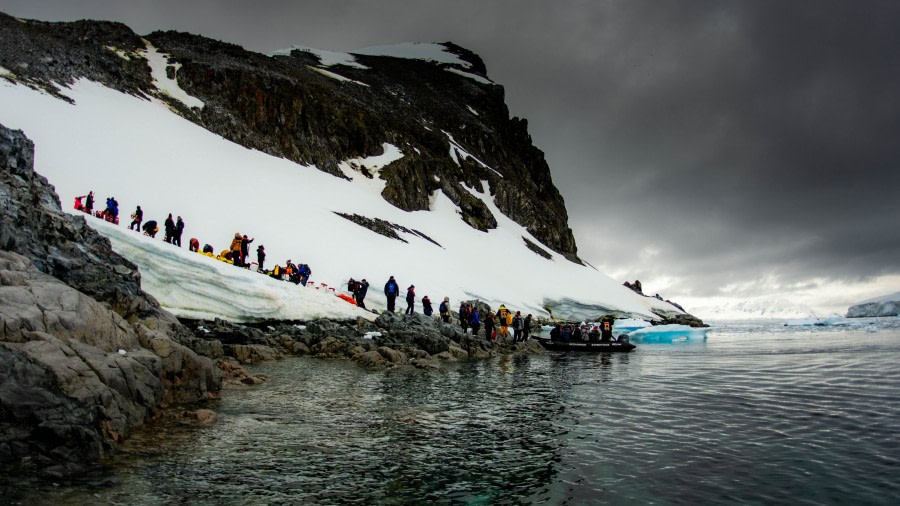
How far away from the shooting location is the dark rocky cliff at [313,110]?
4831 cm

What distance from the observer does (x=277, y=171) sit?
48.7 metres

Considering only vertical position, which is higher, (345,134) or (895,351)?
(345,134)

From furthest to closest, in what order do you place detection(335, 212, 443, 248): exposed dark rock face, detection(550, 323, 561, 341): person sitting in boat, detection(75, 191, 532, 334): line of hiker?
1. detection(335, 212, 443, 248): exposed dark rock face
2. detection(550, 323, 561, 341): person sitting in boat
3. detection(75, 191, 532, 334): line of hiker

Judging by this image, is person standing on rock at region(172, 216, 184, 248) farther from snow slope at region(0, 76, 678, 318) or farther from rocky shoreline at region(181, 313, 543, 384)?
rocky shoreline at region(181, 313, 543, 384)

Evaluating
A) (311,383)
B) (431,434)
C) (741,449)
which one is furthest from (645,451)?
(311,383)

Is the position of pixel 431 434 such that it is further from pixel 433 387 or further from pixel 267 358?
pixel 267 358

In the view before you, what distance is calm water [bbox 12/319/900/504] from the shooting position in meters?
6.79

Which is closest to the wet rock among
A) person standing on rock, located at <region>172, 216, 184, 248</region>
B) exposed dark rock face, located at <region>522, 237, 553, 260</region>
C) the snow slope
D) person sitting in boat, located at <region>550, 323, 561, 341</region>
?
the snow slope

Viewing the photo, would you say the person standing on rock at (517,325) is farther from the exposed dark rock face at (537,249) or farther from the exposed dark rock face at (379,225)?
the exposed dark rock face at (537,249)

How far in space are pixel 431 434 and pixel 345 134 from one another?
6126 centimetres

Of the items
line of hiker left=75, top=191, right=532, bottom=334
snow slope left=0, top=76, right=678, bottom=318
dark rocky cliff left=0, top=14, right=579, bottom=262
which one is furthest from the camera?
dark rocky cliff left=0, top=14, right=579, bottom=262

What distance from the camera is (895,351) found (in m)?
27.4

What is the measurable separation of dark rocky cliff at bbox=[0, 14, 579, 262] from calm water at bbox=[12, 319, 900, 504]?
4297 cm

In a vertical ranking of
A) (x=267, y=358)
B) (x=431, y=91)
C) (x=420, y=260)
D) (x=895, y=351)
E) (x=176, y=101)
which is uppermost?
(x=431, y=91)
